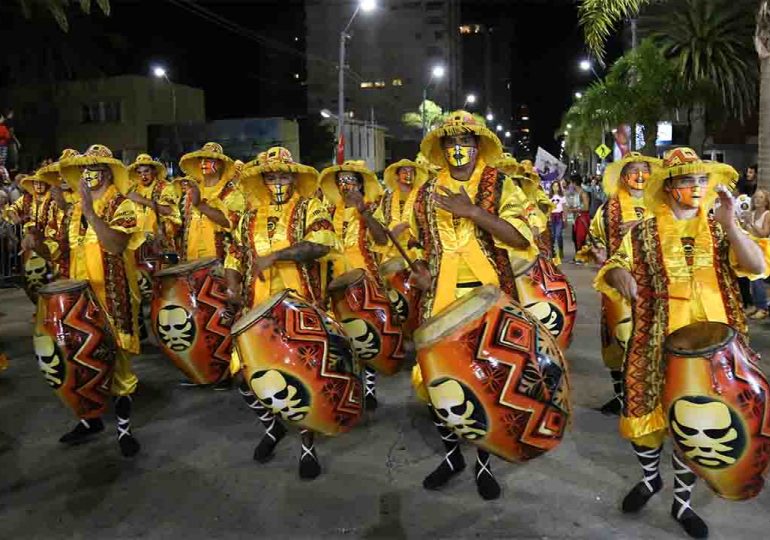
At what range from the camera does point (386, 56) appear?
84.4 m

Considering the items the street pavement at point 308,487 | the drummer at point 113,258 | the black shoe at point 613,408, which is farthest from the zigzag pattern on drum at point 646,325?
the drummer at point 113,258

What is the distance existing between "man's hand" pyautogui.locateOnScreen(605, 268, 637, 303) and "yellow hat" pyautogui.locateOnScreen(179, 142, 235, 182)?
16.3 ft

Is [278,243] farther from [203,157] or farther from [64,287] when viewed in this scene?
[203,157]

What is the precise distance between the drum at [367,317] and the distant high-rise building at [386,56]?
201 ft

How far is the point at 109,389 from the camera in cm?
518

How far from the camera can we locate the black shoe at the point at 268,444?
511cm

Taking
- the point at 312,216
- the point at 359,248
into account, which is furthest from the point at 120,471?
the point at 359,248

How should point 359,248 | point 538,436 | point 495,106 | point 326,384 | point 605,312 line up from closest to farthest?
point 538,436
point 326,384
point 605,312
point 359,248
point 495,106

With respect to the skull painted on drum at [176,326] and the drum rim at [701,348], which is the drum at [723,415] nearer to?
the drum rim at [701,348]

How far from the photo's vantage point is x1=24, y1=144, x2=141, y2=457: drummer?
Result: 203 inches

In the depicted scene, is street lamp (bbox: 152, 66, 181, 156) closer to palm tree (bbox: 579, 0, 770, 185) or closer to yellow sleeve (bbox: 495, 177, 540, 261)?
palm tree (bbox: 579, 0, 770, 185)

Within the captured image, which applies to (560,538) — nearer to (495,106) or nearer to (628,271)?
(628,271)

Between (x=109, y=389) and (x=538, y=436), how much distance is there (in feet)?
9.80

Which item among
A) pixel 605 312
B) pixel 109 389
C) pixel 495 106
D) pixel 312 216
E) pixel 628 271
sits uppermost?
pixel 495 106
